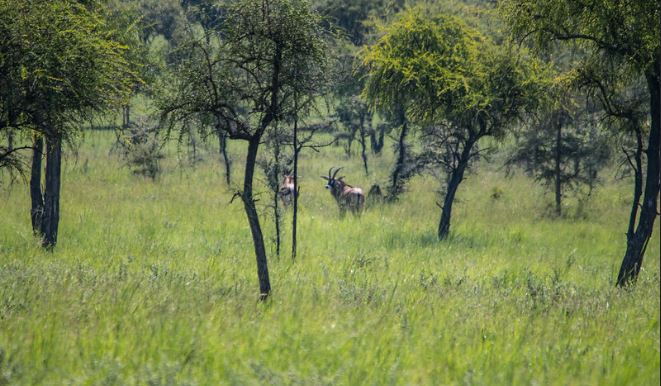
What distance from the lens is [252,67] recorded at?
33.1 ft

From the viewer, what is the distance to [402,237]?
62.3ft

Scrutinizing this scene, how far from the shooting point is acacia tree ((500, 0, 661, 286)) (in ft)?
36.1

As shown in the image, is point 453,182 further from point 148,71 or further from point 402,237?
point 148,71

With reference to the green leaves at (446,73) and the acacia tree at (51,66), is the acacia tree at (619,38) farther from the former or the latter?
the acacia tree at (51,66)

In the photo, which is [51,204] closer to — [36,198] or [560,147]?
[36,198]

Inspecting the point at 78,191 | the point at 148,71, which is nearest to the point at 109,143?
the point at 78,191

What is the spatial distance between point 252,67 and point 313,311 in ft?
13.7

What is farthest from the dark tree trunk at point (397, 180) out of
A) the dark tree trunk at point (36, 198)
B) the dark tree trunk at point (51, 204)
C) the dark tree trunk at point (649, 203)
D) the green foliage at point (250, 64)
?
the green foliage at point (250, 64)

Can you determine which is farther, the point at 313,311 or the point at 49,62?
the point at 49,62

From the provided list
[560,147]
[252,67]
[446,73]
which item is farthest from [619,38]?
[560,147]

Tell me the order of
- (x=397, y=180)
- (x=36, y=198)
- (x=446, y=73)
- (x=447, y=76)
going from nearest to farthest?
(x=36, y=198)
(x=446, y=73)
(x=447, y=76)
(x=397, y=180)

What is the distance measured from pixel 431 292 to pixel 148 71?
10687 mm

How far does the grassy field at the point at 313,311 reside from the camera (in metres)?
6.16

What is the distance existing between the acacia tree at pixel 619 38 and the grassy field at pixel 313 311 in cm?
123
